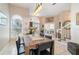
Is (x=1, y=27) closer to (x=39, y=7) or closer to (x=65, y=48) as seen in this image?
(x=39, y=7)

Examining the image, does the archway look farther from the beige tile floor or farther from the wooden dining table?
the wooden dining table

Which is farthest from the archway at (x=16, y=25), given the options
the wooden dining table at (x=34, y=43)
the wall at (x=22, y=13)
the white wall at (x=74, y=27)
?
the white wall at (x=74, y=27)

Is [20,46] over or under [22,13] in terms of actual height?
under

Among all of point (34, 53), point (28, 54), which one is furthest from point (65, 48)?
point (28, 54)

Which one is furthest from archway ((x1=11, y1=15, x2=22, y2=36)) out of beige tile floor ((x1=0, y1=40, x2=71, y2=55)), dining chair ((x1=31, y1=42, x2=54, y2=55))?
dining chair ((x1=31, y1=42, x2=54, y2=55))

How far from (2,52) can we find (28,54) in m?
0.45

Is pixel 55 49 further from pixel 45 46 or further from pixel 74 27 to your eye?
pixel 74 27

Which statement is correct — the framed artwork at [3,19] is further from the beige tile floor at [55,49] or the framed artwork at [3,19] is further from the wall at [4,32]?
the beige tile floor at [55,49]

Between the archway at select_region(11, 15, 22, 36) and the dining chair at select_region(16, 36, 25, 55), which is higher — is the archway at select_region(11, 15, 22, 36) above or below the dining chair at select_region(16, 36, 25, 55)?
above

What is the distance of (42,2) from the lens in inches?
66.0

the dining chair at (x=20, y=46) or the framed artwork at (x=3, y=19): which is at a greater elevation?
the framed artwork at (x=3, y=19)

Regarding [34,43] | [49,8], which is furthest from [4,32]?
[49,8]

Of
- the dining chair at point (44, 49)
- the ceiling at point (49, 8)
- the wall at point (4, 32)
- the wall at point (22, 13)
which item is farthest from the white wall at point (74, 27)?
the wall at point (4, 32)

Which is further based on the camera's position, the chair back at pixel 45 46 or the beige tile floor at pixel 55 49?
the chair back at pixel 45 46
